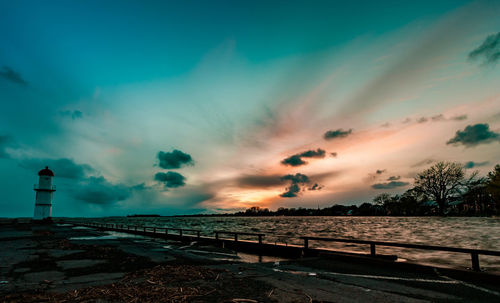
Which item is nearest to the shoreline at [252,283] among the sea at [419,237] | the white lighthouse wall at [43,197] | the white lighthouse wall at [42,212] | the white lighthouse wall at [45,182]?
the sea at [419,237]

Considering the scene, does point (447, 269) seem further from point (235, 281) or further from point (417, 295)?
point (235, 281)

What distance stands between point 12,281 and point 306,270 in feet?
33.0

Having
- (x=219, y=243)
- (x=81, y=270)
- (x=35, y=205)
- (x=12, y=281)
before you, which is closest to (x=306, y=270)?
(x=81, y=270)

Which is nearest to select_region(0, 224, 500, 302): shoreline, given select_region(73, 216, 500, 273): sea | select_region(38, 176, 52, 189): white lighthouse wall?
select_region(73, 216, 500, 273): sea

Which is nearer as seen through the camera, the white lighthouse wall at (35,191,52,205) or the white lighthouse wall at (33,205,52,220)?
the white lighthouse wall at (35,191,52,205)

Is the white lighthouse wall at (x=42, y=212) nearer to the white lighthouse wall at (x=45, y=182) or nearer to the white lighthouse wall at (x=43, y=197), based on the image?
the white lighthouse wall at (x=43, y=197)

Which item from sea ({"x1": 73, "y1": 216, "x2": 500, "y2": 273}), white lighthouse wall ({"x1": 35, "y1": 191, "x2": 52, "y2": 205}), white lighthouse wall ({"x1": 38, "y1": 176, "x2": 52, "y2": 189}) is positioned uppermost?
white lighthouse wall ({"x1": 38, "y1": 176, "x2": 52, "y2": 189})

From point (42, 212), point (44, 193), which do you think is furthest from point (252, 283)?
point (42, 212)

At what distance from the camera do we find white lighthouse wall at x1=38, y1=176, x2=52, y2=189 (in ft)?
178

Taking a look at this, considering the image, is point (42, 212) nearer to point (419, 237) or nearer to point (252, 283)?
point (252, 283)

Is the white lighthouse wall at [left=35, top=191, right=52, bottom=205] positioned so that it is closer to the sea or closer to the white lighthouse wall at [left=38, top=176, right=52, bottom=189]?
the white lighthouse wall at [left=38, top=176, right=52, bottom=189]

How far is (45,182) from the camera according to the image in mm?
54688

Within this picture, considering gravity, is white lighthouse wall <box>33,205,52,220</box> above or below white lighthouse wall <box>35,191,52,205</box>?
below

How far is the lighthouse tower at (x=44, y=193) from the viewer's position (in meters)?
54.2
